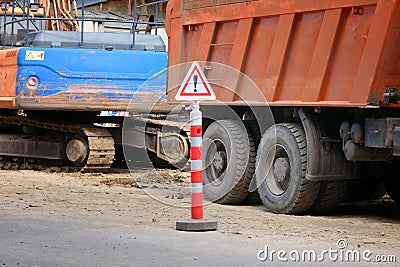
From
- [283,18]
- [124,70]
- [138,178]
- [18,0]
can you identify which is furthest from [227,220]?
[18,0]

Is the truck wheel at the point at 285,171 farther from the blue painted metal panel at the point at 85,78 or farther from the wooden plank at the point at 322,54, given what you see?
the blue painted metal panel at the point at 85,78

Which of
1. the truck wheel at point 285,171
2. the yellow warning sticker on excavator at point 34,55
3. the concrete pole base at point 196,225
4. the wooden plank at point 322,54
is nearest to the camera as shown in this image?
the concrete pole base at point 196,225

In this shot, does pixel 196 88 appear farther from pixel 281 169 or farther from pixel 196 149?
pixel 281 169

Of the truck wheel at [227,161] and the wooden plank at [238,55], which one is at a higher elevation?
the wooden plank at [238,55]

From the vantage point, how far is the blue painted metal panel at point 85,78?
1658cm

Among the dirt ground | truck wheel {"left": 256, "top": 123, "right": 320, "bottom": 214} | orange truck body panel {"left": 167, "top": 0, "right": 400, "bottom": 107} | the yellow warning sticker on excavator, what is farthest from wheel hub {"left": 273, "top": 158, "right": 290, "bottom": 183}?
the yellow warning sticker on excavator

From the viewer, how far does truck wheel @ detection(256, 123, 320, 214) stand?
1159 centimetres

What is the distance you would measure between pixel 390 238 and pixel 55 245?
319 cm

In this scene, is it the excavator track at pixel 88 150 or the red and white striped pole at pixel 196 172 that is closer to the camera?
the red and white striped pole at pixel 196 172

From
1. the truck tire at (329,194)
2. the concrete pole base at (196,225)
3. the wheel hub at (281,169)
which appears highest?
the wheel hub at (281,169)

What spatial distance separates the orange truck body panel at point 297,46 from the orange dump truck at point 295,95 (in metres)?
0.01

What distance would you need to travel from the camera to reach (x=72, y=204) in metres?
12.1

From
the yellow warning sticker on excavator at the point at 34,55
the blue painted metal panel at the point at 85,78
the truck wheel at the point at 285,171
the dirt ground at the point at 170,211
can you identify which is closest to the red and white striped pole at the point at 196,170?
the dirt ground at the point at 170,211

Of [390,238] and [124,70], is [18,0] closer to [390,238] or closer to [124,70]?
[124,70]
